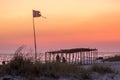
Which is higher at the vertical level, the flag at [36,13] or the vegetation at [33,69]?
the flag at [36,13]

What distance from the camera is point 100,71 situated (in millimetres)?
25609

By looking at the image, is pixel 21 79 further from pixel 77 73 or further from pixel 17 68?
pixel 77 73

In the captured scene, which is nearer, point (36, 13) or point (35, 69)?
point (35, 69)

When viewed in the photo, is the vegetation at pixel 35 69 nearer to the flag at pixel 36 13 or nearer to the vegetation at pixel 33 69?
the vegetation at pixel 33 69

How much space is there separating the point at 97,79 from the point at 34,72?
11.5ft

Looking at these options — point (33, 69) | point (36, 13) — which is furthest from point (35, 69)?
point (36, 13)

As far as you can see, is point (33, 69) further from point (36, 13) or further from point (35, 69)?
point (36, 13)

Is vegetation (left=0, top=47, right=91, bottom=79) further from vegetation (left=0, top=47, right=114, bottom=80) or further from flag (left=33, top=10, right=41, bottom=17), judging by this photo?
flag (left=33, top=10, right=41, bottom=17)

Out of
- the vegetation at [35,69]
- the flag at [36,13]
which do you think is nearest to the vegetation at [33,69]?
the vegetation at [35,69]

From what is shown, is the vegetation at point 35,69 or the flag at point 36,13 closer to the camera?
the vegetation at point 35,69

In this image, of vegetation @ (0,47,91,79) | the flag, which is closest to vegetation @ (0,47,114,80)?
vegetation @ (0,47,91,79)

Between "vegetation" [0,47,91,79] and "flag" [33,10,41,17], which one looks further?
"flag" [33,10,41,17]

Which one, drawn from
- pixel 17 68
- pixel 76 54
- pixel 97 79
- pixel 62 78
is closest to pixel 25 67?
pixel 17 68

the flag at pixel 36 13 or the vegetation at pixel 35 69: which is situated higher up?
the flag at pixel 36 13
